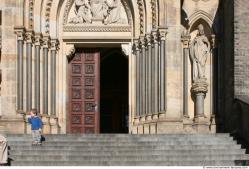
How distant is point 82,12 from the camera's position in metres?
27.2

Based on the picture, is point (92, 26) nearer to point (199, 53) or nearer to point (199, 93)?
point (199, 53)

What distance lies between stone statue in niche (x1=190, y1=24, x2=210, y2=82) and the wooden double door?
119 inches

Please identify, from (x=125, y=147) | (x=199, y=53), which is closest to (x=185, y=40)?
(x=199, y=53)

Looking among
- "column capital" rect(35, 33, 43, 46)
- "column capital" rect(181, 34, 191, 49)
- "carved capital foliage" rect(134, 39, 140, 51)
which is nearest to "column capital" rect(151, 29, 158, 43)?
"carved capital foliage" rect(134, 39, 140, 51)

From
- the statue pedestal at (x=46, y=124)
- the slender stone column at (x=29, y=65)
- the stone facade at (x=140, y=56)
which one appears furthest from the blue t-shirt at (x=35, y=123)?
the statue pedestal at (x=46, y=124)

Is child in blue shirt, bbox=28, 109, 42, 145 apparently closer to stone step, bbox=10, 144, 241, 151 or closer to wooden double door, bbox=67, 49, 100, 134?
stone step, bbox=10, 144, 241, 151

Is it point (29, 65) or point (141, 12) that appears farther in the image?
point (141, 12)

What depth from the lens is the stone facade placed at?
25.3 meters

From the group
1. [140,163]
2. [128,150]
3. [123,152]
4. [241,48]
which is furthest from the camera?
[241,48]

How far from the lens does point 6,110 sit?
25.1 meters

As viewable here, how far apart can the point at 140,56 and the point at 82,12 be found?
2342 mm

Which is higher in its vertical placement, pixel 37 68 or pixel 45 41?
pixel 45 41

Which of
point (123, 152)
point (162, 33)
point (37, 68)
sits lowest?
point (123, 152)

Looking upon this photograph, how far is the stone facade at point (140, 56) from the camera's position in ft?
82.9
